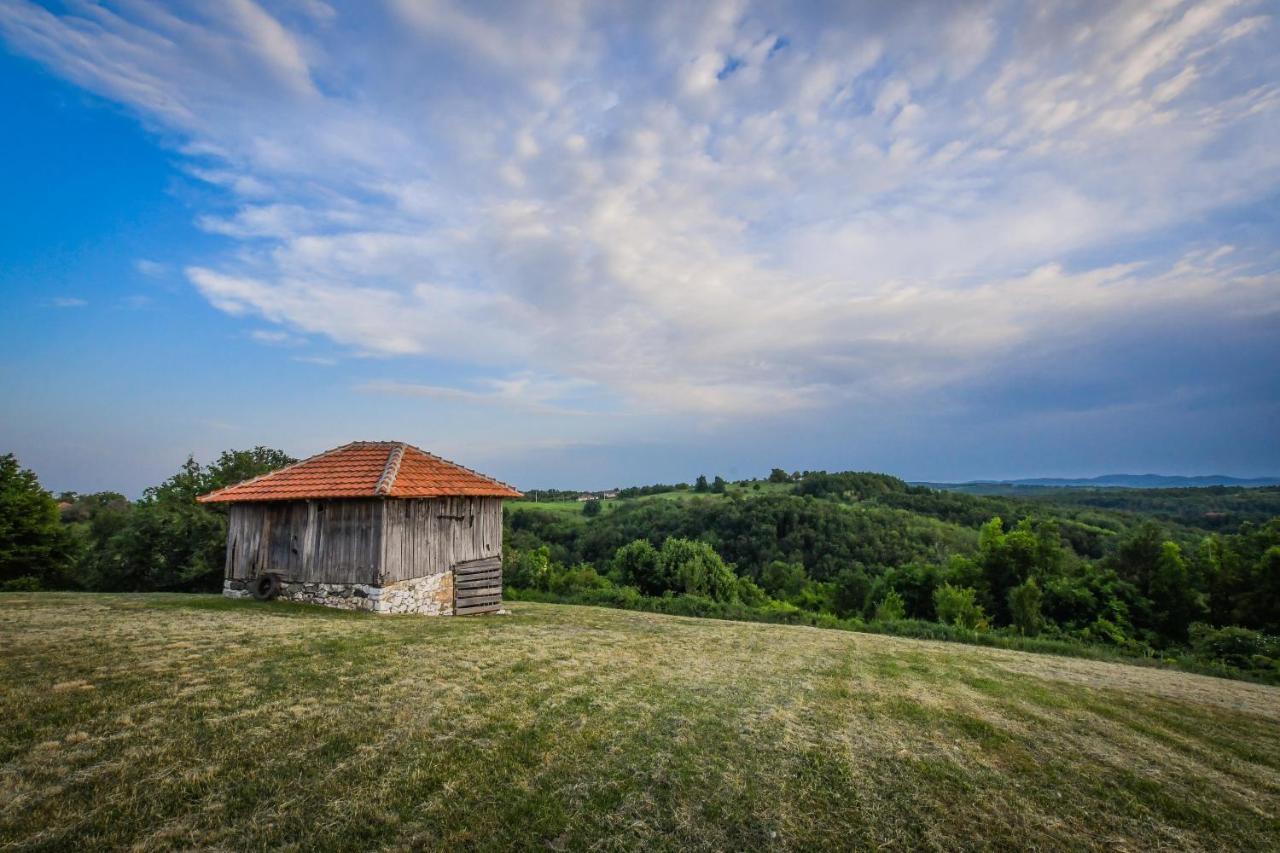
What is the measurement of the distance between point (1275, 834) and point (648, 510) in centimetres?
6510

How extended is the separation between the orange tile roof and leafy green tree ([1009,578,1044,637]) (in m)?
21.7

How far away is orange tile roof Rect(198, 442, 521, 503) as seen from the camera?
13.7 meters

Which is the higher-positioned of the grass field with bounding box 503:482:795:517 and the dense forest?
the grass field with bounding box 503:482:795:517

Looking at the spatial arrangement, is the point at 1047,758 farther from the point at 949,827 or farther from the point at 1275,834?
the point at 949,827

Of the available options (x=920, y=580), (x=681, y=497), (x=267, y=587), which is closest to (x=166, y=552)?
(x=267, y=587)

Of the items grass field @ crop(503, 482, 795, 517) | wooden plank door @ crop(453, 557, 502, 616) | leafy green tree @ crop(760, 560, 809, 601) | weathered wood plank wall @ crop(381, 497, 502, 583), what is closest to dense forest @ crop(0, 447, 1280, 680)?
leafy green tree @ crop(760, 560, 809, 601)

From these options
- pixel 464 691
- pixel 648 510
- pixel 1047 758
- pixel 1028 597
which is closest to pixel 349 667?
pixel 464 691

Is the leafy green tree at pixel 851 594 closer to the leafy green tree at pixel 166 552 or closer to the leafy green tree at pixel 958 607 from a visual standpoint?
the leafy green tree at pixel 958 607

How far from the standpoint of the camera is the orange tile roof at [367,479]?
13.7 m

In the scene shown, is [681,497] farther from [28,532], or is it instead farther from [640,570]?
[28,532]

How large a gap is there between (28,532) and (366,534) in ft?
82.1

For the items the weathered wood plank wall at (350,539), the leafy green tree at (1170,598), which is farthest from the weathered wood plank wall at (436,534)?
the leafy green tree at (1170,598)

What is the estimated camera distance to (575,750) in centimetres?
586

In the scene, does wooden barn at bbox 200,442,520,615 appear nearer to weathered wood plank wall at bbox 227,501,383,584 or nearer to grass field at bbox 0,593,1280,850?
weathered wood plank wall at bbox 227,501,383,584
